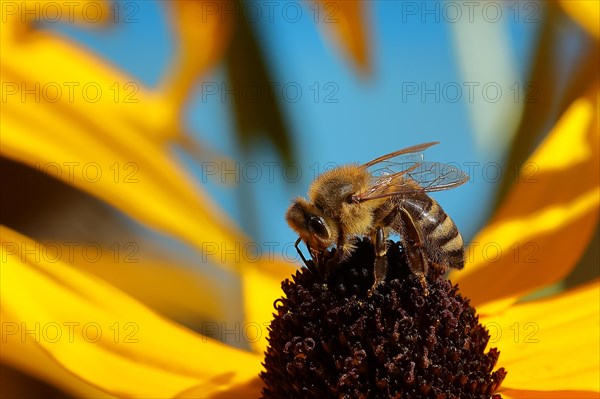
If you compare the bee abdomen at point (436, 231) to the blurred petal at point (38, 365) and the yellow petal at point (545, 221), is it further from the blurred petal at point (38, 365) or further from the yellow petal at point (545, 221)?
the blurred petal at point (38, 365)

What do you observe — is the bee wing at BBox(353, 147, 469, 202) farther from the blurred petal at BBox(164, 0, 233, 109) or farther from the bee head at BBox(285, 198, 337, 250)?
the blurred petal at BBox(164, 0, 233, 109)

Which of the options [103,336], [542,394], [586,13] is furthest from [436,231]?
[586,13]

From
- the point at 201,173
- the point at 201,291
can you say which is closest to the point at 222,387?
the point at 201,291

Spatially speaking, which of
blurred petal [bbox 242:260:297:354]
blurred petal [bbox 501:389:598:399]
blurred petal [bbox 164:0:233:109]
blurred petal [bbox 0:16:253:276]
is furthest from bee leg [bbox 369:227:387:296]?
blurred petal [bbox 164:0:233:109]

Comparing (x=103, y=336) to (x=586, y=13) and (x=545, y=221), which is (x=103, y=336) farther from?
(x=586, y=13)

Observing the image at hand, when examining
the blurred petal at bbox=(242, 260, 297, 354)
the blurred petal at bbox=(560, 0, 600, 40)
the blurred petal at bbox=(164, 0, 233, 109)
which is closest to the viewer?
the blurred petal at bbox=(242, 260, 297, 354)

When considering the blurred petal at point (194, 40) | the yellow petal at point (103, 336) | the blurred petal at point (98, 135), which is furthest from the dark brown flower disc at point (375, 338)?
the blurred petal at point (194, 40)

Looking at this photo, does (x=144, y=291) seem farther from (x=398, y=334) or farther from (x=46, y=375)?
(x=398, y=334)
